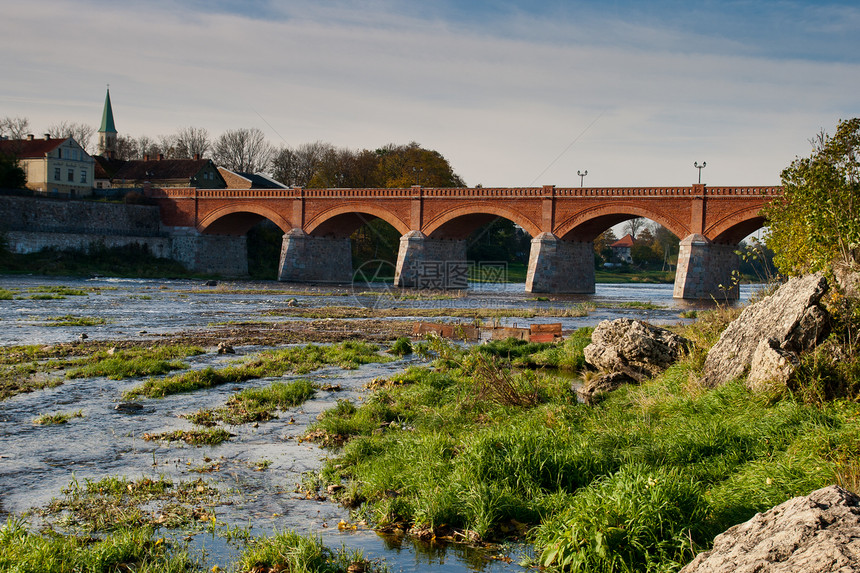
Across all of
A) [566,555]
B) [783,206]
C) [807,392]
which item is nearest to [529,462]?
[566,555]

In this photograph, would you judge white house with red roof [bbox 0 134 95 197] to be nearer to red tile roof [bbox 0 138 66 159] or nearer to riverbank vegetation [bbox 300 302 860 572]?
red tile roof [bbox 0 138 66 159]

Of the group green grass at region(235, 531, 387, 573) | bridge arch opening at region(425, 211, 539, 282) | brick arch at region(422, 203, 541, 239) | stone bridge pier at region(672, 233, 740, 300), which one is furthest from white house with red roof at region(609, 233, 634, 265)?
green grass at region(235, 531, 387, 573)

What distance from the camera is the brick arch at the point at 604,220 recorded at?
4628cm

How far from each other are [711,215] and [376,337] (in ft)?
102

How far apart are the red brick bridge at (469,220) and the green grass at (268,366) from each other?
103 feet

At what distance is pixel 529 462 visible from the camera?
6.46 meters

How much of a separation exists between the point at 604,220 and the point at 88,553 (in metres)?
46.9

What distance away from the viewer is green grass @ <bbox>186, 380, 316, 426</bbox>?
956cm

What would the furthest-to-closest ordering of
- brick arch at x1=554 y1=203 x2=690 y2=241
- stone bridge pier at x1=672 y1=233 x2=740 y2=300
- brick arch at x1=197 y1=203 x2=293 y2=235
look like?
brick arch at x1=197 y1=203 x2=293 y2=235, brick arch at x1=554 y1=203 x2=690 y2=241, stone bridge pier at x1=672 y1=233 x2=740 y2=300

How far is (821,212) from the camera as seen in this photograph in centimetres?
979

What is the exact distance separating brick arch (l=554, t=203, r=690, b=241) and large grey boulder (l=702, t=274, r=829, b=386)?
38059mm

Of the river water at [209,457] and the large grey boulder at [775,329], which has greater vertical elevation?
the large grey boulder at [775,329]

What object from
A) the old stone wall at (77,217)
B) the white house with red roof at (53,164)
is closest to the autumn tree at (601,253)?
the old stone wall at (77,217)

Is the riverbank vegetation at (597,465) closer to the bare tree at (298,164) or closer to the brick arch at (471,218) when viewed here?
the brick arch at (471,218)
